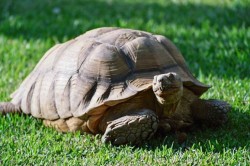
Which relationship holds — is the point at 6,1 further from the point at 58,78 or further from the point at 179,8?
the point at 58,78

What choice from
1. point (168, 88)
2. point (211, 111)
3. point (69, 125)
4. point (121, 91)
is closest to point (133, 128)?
point (121, 91)

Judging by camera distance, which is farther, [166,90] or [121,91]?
[121,91]

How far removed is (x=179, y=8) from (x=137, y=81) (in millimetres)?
5210

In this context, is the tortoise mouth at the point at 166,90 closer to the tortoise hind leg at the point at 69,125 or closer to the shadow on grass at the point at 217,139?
the shadow on grass at the point at 217,139

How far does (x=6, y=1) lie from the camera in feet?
35.4

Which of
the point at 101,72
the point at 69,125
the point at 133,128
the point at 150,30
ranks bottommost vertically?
the point at 69,125

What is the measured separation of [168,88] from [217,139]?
0.65 m

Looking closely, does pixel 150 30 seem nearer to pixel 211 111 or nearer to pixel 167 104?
pixel 211 111

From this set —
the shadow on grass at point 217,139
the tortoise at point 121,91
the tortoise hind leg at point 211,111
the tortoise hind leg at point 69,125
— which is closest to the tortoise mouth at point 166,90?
the tortoise at point 121,91

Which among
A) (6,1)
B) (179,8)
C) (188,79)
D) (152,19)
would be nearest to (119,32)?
(188,79)

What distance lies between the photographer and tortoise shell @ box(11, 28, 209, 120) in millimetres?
5184

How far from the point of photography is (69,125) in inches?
215

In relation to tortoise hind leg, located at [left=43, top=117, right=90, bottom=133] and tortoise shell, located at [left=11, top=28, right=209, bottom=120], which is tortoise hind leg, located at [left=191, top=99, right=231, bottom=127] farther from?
tortoise hind leg, located at [left=43, top=117, right=90, bottom=133]

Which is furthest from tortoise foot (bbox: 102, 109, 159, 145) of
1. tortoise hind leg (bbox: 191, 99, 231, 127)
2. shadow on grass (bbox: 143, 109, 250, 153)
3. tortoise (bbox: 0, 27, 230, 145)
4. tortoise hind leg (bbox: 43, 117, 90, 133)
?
tortoise hind leg (bbox: 191, 99, 231, 127)
